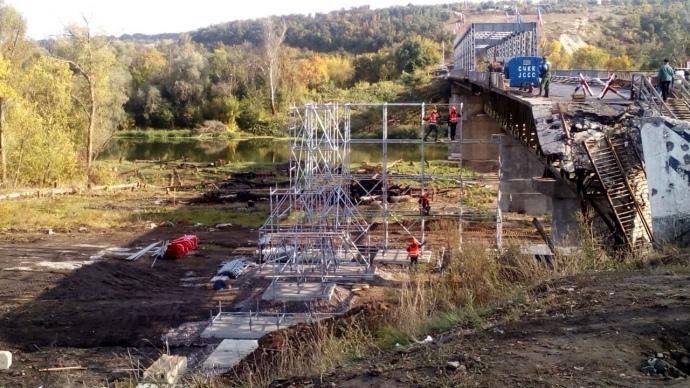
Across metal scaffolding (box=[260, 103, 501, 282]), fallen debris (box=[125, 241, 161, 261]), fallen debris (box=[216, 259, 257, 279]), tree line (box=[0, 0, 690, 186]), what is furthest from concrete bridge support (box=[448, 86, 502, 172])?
fallen debris (box=[216, 259, 257, 279])

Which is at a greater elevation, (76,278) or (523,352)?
(523,352)

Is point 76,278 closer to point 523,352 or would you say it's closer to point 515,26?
point 523,352

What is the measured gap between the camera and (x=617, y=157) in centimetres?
1873

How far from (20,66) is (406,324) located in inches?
1625

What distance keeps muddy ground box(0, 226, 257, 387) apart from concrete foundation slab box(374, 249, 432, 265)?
5141 millimetres

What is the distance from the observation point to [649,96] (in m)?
19.5

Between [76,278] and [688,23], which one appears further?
[688,23]

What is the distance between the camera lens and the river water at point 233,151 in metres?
63.6

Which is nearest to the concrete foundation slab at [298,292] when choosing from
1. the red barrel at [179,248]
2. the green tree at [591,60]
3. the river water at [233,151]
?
the red barrel at [179,248]

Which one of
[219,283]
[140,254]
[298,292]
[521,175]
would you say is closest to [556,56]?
[521,175]

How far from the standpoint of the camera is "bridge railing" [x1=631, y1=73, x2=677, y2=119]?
58.2 feet

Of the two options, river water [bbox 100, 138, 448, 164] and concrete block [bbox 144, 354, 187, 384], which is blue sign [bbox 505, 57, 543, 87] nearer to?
concrete block [bbox 144, 354, 187, 384]

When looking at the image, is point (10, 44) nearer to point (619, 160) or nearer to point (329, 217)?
point (329, 217)

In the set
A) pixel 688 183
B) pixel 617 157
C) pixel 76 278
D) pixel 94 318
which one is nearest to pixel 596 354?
pixel 688 183
